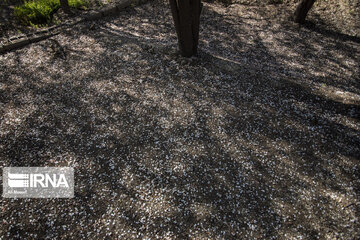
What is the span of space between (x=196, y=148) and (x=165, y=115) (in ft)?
3.10

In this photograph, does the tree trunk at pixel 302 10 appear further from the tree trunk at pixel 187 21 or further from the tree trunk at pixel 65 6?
the tree trunk at pixel 65 6

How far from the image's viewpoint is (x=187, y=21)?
446cm

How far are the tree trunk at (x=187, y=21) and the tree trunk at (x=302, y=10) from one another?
12.4 ft

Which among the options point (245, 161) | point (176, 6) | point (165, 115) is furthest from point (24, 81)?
point (245, 161)

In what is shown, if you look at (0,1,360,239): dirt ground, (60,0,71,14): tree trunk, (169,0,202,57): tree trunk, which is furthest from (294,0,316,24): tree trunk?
(60,0,71,14): tree trunk

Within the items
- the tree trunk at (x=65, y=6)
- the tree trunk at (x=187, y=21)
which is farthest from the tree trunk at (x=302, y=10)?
the tree trunk at (x=65, y=6)

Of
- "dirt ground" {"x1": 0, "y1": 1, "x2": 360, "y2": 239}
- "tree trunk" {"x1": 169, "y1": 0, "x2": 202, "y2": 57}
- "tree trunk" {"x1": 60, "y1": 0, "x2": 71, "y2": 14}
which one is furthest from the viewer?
"tree trunk" {"x1": 60, "y1": 0, "x2": 71, "y2": 14}

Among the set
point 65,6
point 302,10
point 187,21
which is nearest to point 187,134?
point 187,21

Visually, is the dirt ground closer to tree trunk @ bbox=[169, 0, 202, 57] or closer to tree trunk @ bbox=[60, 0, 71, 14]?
tree trunk @ bbox=[169, 0, 202, 57]

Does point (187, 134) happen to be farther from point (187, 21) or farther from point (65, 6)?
point (65, 6)

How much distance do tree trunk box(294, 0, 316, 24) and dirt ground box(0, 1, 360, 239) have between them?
772mm

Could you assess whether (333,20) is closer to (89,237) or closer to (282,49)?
(282,49)

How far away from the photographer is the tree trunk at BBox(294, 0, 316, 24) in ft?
20.0

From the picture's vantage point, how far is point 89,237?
2531 mm
